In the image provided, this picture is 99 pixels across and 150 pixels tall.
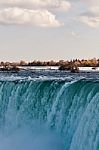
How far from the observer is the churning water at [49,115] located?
893 inches

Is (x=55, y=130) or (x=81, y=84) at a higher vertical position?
(x=81, y=84)

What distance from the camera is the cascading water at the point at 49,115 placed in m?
22.7

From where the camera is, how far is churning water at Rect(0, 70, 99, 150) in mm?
22672

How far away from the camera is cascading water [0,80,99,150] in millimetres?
22672

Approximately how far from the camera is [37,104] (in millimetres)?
28531

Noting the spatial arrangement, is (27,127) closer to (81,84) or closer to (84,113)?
(81,84)

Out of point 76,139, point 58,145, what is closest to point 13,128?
point 58,145

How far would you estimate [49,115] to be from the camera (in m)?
26.8

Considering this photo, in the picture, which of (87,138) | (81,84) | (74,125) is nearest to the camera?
(87,138)

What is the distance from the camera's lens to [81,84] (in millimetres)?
25688

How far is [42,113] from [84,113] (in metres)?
5.02

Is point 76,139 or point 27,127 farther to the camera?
point 27,127

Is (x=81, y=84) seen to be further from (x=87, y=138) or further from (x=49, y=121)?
(x=87, y=138)

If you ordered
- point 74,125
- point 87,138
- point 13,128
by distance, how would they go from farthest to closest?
1. point 13,128
2. point 74,125
3. point 87,138
